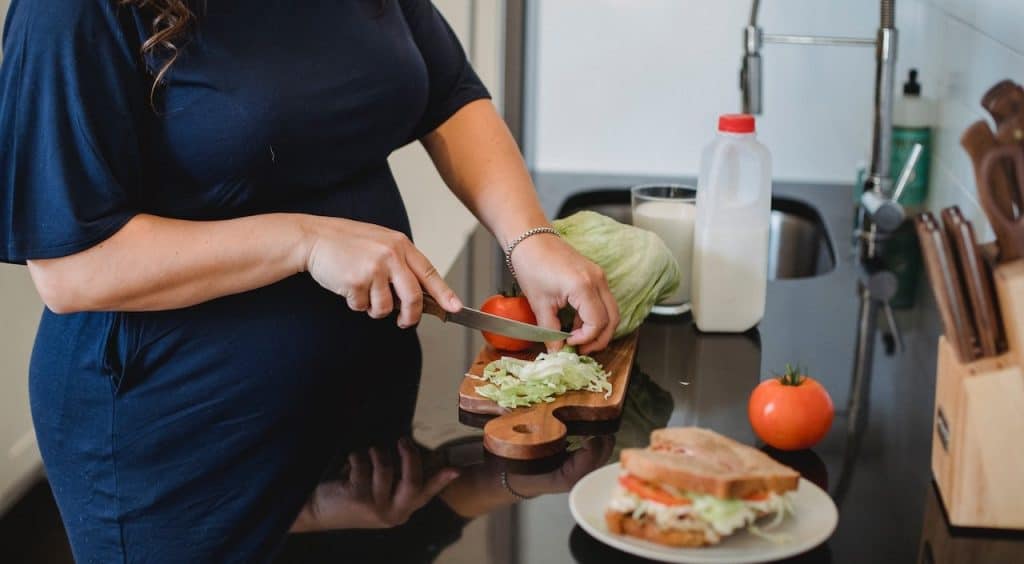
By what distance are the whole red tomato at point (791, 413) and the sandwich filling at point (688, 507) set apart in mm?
235

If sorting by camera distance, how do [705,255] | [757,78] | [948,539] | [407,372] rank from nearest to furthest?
[948,539] < [407,372] < [705,255] < [757,78]

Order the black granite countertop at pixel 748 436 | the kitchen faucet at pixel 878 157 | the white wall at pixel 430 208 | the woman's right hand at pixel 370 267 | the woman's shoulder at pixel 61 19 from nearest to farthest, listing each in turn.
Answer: the black granite countertop at pixel 748 436 → the woman's shoulder at pixel 61 19 → the woman's right hand at pixel 370 267 → the kitchen faucet at pixel 878 157 → the white wall at pixel 430 208

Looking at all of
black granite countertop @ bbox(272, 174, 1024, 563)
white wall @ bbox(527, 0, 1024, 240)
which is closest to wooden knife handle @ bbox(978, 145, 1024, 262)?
black granite countertop @ bbox(272, 174, 1024, 563)

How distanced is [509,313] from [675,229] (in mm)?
328

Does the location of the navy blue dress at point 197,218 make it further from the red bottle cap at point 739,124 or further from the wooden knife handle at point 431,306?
the red bottle cap at point 739,124

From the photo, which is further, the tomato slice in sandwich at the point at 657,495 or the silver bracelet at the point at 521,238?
the silver bracelet at the point at 521,238

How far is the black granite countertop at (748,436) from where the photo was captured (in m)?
1.00

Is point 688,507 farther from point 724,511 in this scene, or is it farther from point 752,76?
point 752,76

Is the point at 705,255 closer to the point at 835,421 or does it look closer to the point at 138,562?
the point at 835,421

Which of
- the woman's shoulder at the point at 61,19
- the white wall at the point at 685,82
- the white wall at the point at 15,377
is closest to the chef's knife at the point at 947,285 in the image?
the woman's shoulder at the point at 61,19

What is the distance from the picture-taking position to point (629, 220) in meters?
2.45

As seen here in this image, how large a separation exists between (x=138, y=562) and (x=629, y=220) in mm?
1394

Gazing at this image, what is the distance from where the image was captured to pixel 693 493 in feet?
3.00

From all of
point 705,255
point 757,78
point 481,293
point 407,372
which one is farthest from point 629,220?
point 407,372
